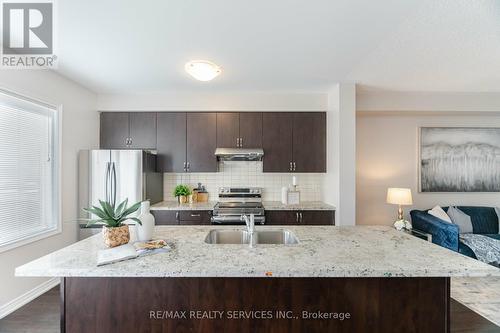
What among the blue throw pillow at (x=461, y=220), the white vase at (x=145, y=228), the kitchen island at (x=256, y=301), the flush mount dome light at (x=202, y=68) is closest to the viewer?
the kitchen island at (x=256, y=301)

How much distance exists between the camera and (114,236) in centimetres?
158

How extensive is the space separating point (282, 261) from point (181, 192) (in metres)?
2.73

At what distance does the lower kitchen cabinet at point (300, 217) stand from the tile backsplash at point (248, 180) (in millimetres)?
616

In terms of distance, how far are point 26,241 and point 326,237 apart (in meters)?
3.02

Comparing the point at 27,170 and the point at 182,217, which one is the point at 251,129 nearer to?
the point at 182,217

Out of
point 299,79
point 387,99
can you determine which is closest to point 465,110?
point 387,99

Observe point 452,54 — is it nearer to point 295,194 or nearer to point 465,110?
point 465,110

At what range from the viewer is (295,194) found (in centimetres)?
381

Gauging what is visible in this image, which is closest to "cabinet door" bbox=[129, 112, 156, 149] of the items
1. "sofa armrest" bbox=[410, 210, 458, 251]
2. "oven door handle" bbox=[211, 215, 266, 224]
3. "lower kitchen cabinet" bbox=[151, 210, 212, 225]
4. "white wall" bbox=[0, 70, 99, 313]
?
"white wall" bbox=[0, 70, 99, 313]

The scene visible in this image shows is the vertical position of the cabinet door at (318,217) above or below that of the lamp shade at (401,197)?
below

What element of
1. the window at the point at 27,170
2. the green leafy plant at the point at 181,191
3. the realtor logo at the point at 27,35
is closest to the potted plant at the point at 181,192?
the green leafy plant at the point at 181,191

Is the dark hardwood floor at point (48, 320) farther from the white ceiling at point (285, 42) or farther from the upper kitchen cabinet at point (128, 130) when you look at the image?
the white ceiling at point (285, 42)

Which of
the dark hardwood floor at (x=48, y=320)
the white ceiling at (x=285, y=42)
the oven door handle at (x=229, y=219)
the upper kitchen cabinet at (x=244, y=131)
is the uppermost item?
the white ceiling at (x=285, y=42)

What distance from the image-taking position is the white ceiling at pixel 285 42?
181cm
